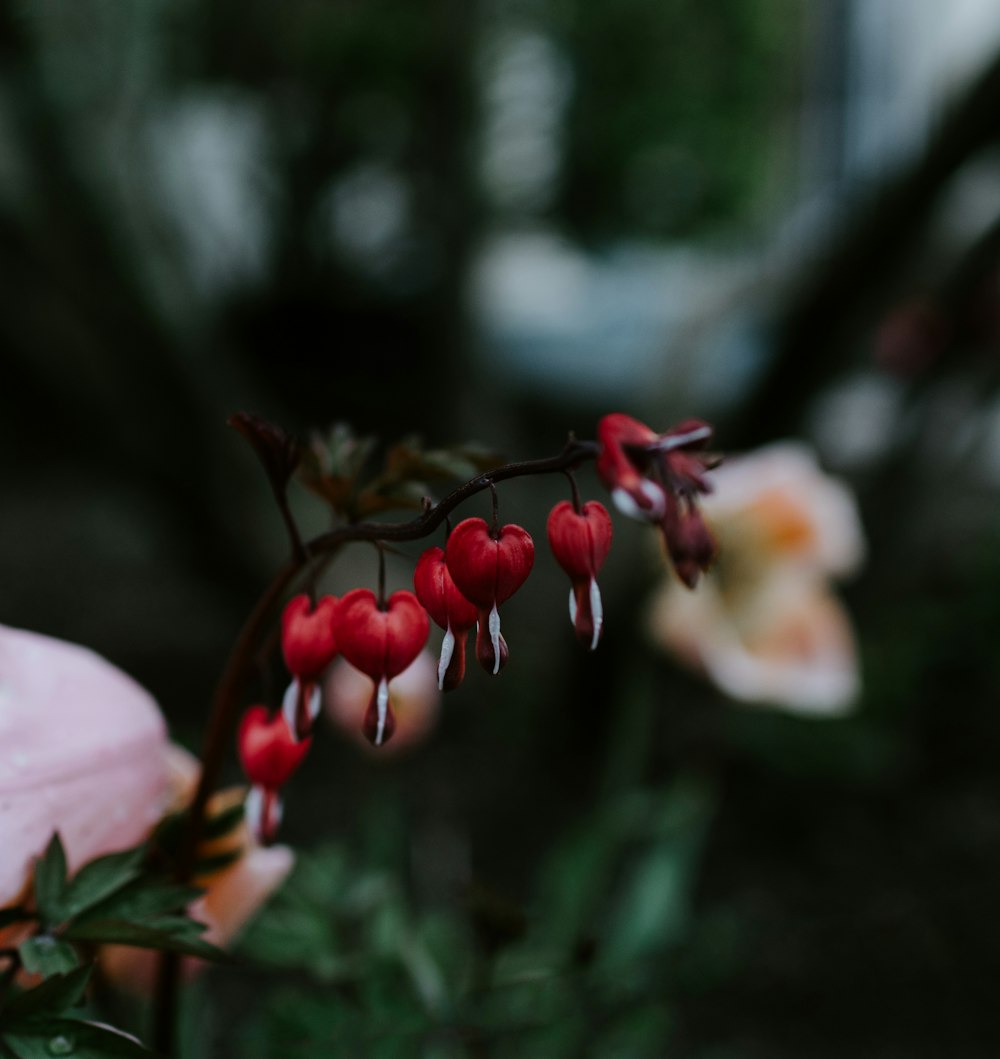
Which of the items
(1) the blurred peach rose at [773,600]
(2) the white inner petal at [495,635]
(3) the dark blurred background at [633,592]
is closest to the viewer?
(2) the white inner petal at [495,635]

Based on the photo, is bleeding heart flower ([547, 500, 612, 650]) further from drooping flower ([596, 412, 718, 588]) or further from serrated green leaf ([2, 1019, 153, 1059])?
serrated green leaf ([2, 1019, 153, 1059])

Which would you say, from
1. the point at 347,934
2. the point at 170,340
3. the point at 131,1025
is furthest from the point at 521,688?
the point at 131,1025

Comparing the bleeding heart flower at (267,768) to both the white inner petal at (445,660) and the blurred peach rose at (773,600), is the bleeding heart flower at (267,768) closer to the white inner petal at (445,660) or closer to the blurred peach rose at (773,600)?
the white inner petal at (445,660)

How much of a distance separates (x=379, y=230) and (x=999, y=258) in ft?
8.90

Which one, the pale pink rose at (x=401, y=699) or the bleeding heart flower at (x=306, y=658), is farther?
the pale pink rose at (x=401, y=699)

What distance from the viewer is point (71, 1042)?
0.24 meters

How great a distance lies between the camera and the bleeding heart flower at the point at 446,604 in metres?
0.23

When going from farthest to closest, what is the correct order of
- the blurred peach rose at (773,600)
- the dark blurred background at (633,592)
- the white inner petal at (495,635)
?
the dark blurred background at (633,592)
the blurred peach rose at (773,600)
the white inner petal at (495,635)

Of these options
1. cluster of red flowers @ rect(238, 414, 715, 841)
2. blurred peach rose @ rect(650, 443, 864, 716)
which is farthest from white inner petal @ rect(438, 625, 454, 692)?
blurred peach rose @ rect(650, 443, 864, 716)

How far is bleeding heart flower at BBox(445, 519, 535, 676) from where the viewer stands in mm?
221

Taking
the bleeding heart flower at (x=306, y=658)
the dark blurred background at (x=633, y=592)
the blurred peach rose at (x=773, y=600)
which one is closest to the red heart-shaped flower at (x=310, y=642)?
the bleeding heart flower at (x=306, y=658)

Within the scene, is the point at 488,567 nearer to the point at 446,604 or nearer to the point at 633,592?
A: the point at 446,604

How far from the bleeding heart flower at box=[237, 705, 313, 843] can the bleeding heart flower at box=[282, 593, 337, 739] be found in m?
0.02

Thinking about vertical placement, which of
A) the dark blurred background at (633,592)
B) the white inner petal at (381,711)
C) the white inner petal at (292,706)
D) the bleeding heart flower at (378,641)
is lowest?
the dark blurred background at (633,592)
